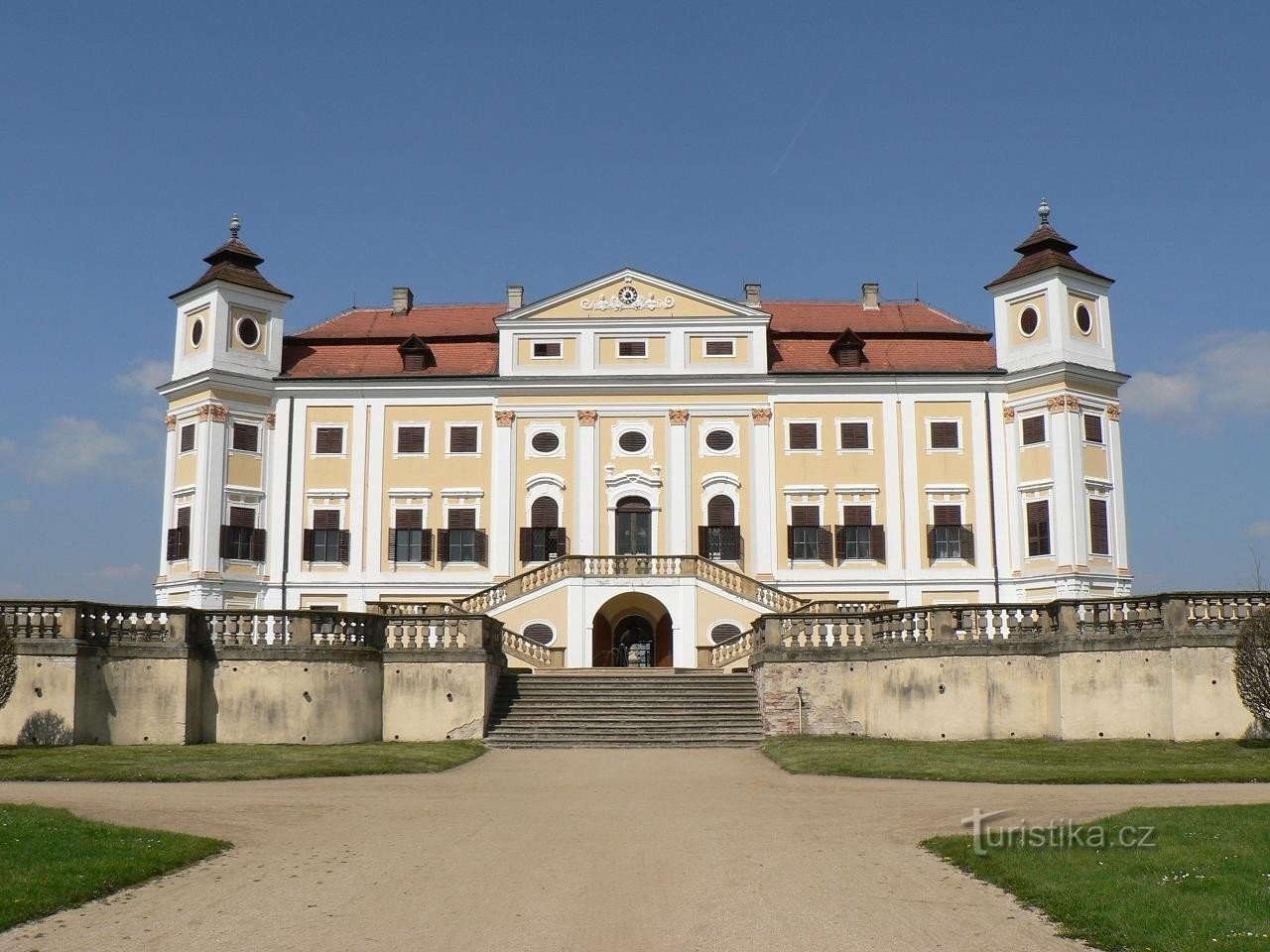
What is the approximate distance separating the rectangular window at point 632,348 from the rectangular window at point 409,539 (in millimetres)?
9688

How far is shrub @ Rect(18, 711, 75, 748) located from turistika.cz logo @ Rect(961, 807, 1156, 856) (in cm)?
1801

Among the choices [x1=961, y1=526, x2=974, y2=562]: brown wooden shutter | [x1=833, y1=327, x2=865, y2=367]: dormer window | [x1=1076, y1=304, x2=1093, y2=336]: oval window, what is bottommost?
[x1=961, y1=526, x2=974, y2=562]: brown wooden shutter

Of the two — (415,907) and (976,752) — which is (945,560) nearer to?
(976,752)

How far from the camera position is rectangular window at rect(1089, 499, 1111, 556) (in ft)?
154

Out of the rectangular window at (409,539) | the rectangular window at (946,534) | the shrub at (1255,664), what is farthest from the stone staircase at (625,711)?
the rectangular window at (946,534)

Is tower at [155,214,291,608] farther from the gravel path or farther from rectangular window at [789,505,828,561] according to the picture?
the gravel path

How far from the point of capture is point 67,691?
25250mm

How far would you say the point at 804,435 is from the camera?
50000mm

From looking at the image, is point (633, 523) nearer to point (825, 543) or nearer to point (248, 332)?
point (825, 543)

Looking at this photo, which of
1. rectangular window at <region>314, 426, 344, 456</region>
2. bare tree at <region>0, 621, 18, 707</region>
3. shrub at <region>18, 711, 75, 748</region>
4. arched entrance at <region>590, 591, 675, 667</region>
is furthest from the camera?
rectangular window at <region>314, 426, 344, 456</region>

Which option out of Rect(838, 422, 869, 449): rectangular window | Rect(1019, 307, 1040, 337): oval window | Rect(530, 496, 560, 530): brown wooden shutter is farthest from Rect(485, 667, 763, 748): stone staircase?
Rect(1019, 307, 1040, 337): oval window

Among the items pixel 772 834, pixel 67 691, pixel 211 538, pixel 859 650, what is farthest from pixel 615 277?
pixel 772 834

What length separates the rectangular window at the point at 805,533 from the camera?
1923 inches

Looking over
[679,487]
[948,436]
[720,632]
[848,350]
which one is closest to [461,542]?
[679,487]
